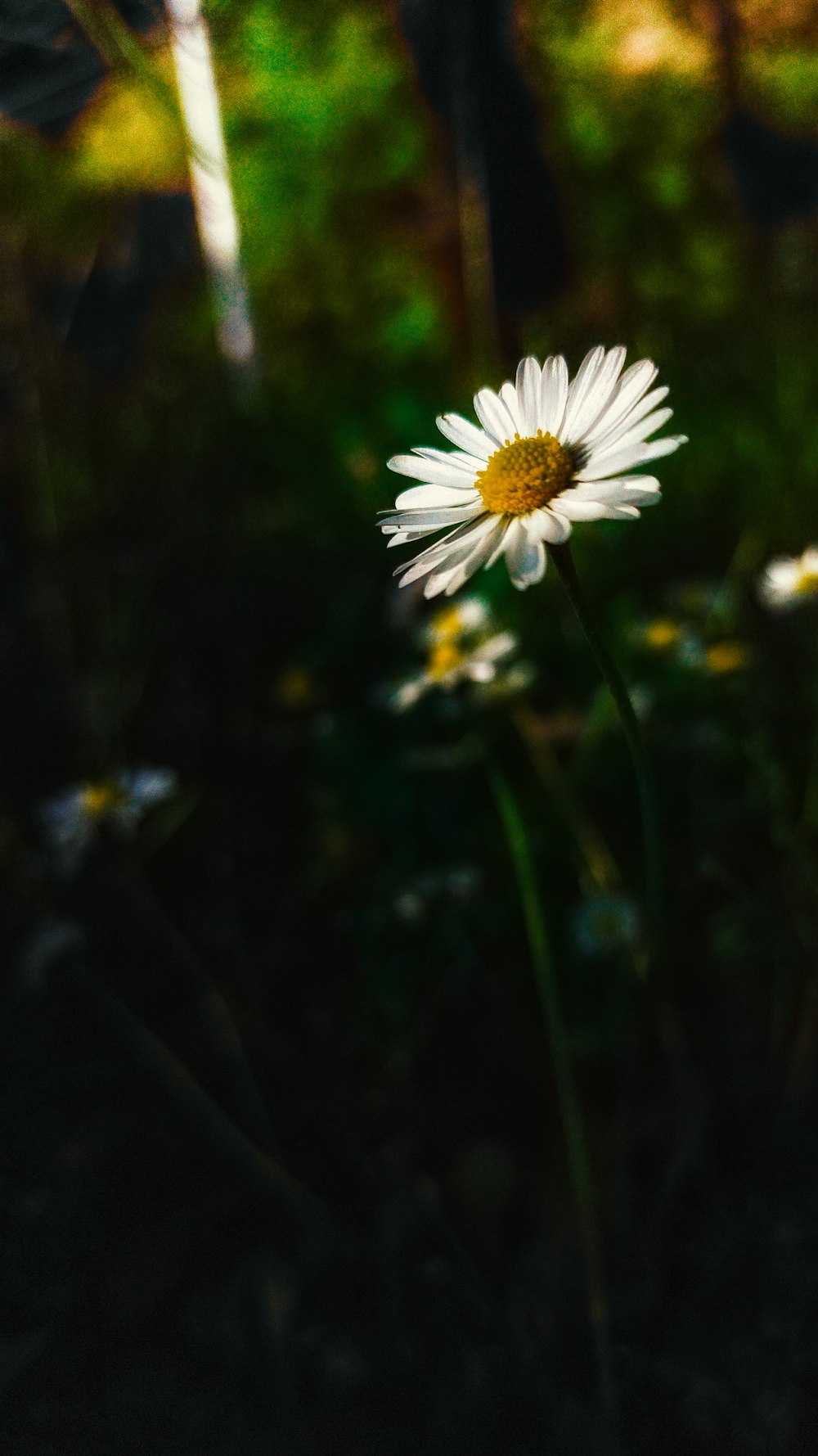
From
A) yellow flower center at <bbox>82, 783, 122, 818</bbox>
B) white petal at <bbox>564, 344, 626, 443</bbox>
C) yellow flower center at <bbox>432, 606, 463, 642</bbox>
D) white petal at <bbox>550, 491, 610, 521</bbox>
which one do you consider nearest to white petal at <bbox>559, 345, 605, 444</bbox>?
white petal at <bbox>564, 344, 626, 443</bbox>

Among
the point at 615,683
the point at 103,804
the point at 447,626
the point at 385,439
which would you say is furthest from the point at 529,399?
the point at 385,439

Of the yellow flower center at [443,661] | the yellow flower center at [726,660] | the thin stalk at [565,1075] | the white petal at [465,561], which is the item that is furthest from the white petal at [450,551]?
the yellow flower center at [726,660]

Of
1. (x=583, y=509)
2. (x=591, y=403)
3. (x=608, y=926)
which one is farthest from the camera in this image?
(x=608, y=926)

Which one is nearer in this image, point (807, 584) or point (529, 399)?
point (529, 399)

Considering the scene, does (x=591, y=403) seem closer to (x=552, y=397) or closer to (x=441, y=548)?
(x=552, y=397)

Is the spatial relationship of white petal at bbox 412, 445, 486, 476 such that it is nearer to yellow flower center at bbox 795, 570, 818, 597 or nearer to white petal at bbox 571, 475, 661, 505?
white petal at bbox 571, 475, 661, 505

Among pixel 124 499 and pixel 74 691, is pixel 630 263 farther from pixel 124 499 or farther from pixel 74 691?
pixel 74 691

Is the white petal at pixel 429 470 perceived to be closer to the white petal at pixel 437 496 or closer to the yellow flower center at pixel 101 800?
the white petal at pixel 437 496
